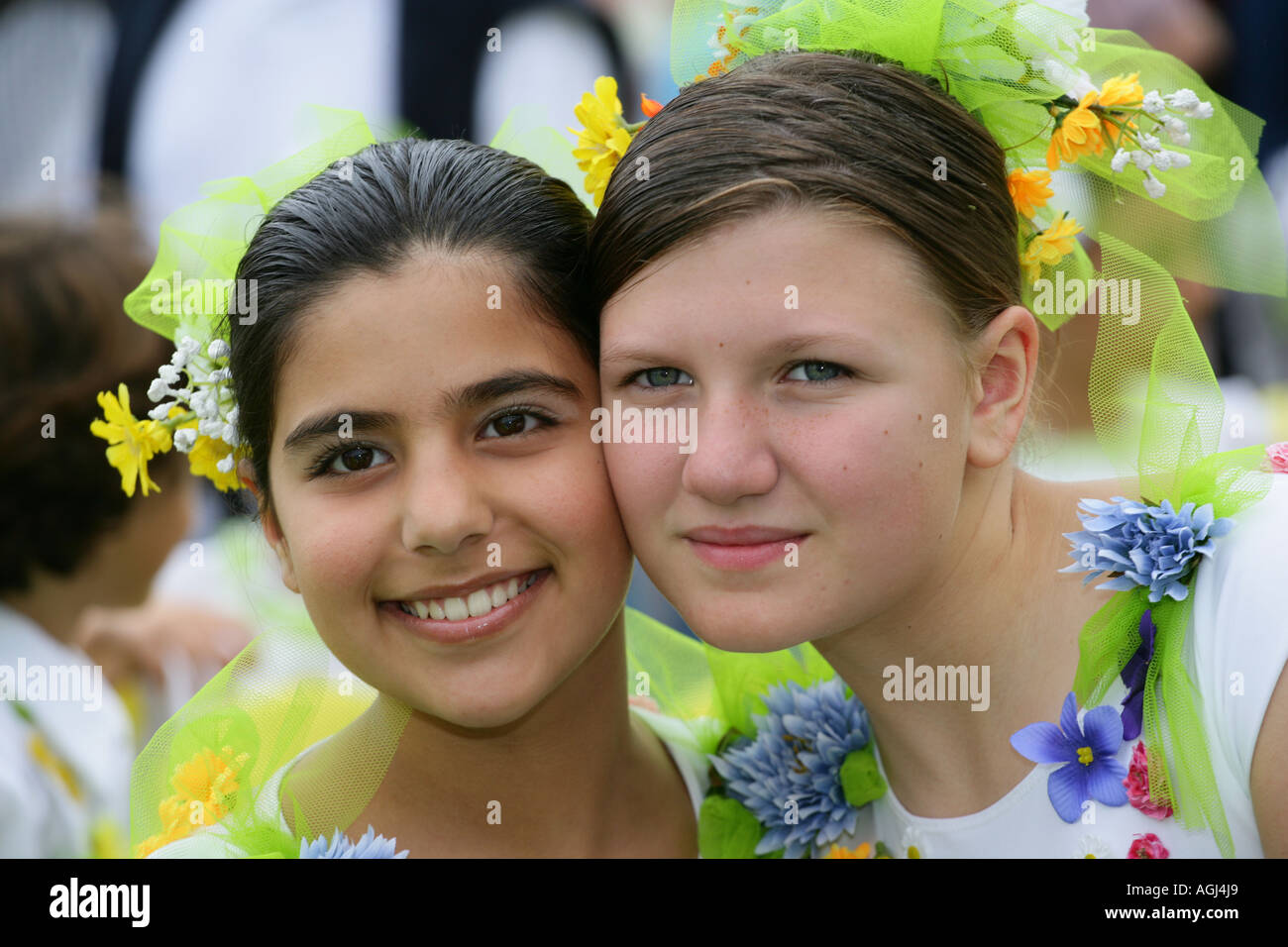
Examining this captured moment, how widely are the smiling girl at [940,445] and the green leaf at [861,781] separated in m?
0.10

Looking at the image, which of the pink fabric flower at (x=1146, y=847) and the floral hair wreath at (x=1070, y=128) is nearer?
the pink fabric flower at (x=1146, y=847)

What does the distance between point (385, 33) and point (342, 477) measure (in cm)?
401

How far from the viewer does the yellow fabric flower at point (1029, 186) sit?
6.65ft

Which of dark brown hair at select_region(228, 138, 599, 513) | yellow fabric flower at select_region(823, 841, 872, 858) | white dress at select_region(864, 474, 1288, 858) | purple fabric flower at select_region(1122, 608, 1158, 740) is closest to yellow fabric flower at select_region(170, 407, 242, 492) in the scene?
dark brown hair at select_region(228, 138, 599, 513)

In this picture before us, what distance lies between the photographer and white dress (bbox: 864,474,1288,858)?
170 cm

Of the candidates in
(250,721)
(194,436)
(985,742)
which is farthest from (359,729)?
(985,742)

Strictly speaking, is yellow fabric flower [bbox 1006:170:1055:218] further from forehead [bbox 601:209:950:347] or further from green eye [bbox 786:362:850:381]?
green eye [bbox 786:362:850:381]

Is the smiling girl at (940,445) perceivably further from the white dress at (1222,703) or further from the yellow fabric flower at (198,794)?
the yellow fabric flower at (198,794)

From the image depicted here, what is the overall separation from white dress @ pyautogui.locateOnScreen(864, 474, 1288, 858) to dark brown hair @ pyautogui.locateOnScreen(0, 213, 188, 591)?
8.33 feet

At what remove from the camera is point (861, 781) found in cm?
221

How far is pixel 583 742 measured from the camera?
225 centimetres

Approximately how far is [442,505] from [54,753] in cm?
199

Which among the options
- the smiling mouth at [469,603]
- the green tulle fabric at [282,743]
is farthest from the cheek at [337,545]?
the green tulle fabric at [282,743]

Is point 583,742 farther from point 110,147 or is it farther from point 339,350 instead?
point 110,147
